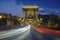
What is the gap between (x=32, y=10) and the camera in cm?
944

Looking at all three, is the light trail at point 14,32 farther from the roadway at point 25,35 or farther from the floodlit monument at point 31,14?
the floodlit monument at point 31,14

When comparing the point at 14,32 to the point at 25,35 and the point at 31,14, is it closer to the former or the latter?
the point at 25,35

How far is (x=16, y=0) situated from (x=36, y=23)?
810 mm

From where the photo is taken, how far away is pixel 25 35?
9453 mm

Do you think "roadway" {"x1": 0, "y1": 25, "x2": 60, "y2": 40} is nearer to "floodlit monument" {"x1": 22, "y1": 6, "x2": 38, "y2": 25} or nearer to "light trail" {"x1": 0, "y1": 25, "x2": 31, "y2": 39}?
"light trail" {"x1": 0, "y1": 25, "x2": 31, "y2": 39}

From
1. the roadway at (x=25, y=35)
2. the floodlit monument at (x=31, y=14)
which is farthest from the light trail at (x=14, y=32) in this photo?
the floodlit monument at (x=31, y=14)

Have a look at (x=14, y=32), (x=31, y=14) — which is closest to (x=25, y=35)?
(x=14, y=32)

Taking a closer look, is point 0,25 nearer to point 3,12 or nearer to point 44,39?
point 3,12

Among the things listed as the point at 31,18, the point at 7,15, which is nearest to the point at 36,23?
the point at 31,18

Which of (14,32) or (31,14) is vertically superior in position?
(31,14)

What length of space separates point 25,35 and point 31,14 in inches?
22.6

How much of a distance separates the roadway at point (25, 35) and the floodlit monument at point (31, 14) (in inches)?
6.2

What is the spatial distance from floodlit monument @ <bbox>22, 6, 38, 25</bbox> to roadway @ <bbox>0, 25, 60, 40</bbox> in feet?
0.52

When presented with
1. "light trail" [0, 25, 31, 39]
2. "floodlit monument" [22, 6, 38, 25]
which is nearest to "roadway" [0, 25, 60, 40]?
"light trail" [0, 25, 31, 39]
